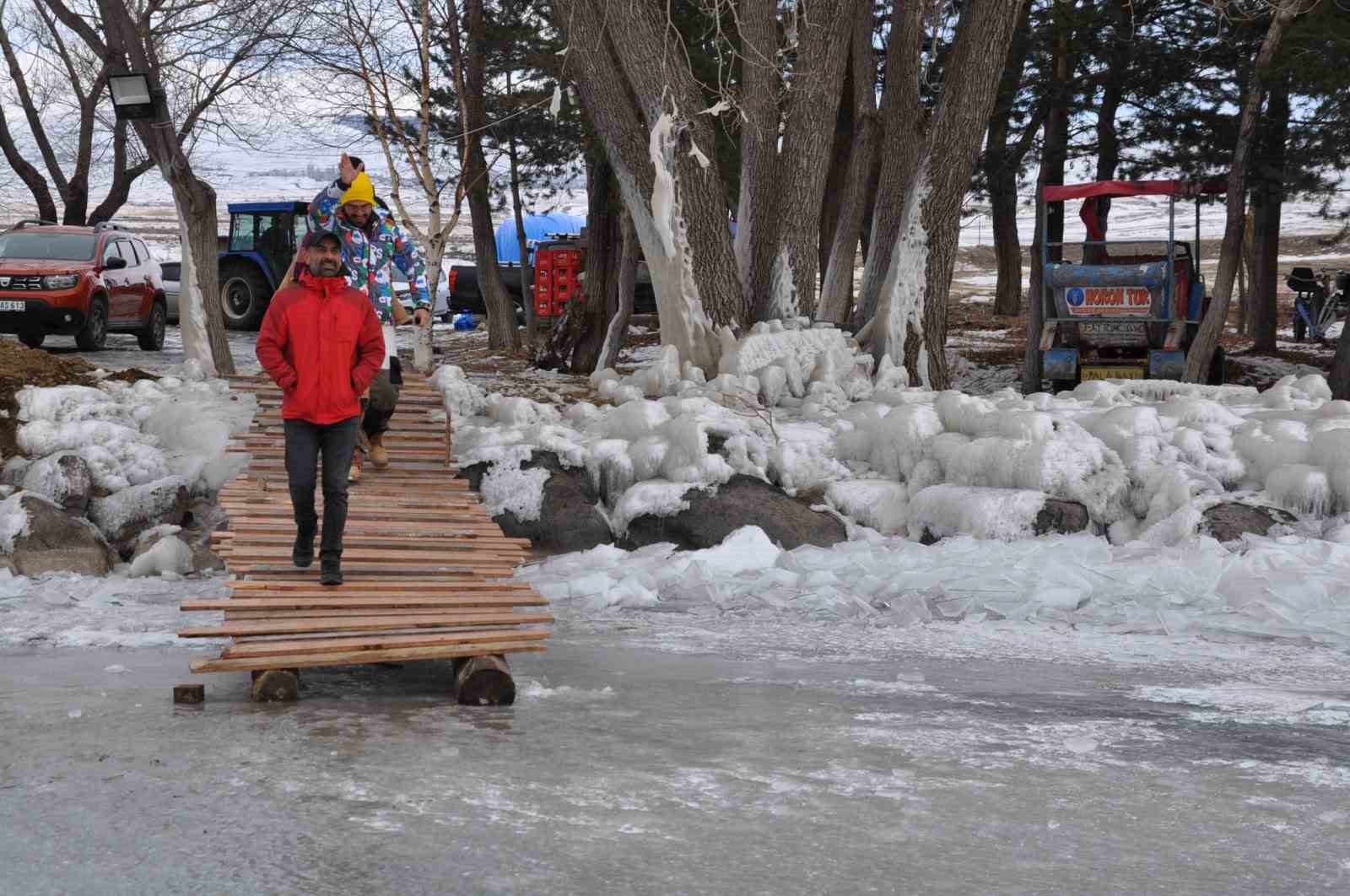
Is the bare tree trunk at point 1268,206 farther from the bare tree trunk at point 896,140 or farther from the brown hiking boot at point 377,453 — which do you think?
the brown hiking boot at point 377,453

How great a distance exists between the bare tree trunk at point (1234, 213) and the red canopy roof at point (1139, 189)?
0.30m

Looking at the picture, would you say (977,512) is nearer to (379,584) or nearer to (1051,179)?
(379,584)

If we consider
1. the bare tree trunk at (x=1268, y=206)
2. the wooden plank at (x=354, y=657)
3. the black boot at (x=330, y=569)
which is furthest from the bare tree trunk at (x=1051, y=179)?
the wooden plank at (x=354, y=657)

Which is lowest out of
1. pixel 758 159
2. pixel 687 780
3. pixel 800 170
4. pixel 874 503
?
pixel 687 780

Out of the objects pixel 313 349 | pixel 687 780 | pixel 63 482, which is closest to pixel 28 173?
pixel 63 482

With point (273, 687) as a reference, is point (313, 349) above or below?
above

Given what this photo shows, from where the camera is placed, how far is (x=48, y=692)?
554 cm

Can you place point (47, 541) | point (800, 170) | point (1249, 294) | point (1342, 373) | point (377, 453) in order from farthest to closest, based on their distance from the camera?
1. point (1249, 294)
2. point (1342, 373)
3. point (800, 170)
4. point (377, 453)
5. point (47, 541)

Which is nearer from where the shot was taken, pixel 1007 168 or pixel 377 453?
pixel 377 453

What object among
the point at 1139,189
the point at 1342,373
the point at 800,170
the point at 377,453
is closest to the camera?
the point at 377,453

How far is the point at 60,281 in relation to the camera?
60.6 ft

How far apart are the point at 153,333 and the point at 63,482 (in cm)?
1146

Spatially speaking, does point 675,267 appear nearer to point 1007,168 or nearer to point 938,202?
point 938,202

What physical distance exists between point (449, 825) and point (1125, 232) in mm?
78937
